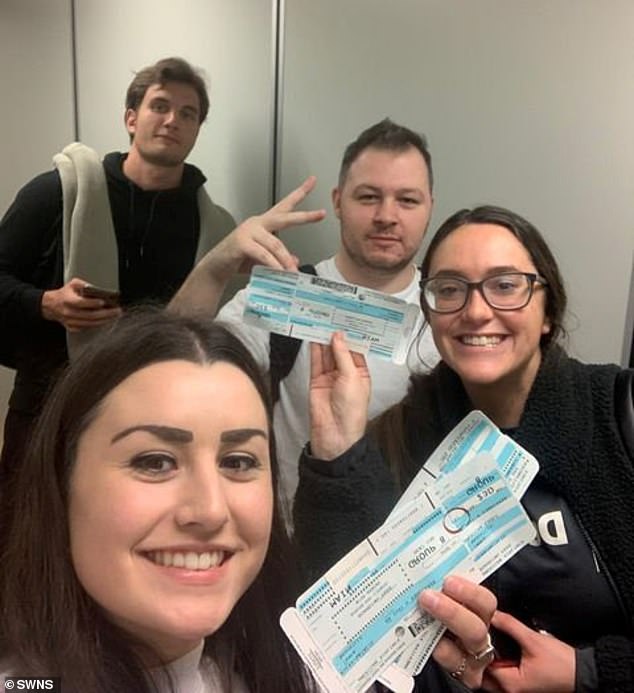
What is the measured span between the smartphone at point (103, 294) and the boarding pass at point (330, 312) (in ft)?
1.61

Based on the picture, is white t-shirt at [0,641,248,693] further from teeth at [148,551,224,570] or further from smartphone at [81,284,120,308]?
smartphone at [81,284,120,308]

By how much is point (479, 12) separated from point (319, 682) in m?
1.56

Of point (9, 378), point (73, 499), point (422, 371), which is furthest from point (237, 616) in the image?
point (9, 378)

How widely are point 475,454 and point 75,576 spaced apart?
0.54m

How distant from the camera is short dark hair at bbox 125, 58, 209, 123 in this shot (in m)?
1.56

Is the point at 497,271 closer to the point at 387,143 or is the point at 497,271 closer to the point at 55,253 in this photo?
the point at 387,143

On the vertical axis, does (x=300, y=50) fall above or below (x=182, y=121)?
above

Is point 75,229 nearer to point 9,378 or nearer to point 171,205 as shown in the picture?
point 171,205

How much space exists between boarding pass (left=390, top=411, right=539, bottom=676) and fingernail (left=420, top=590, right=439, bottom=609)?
4.3 inches

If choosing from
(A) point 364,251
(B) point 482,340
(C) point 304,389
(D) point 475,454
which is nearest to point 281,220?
(A) point 364,251

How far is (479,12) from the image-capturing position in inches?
65.3

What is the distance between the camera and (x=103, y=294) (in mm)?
1414

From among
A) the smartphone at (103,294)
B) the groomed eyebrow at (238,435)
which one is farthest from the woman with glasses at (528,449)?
the smartphone at (103,294)

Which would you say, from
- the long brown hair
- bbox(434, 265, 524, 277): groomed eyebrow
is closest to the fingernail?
the long brown hair
